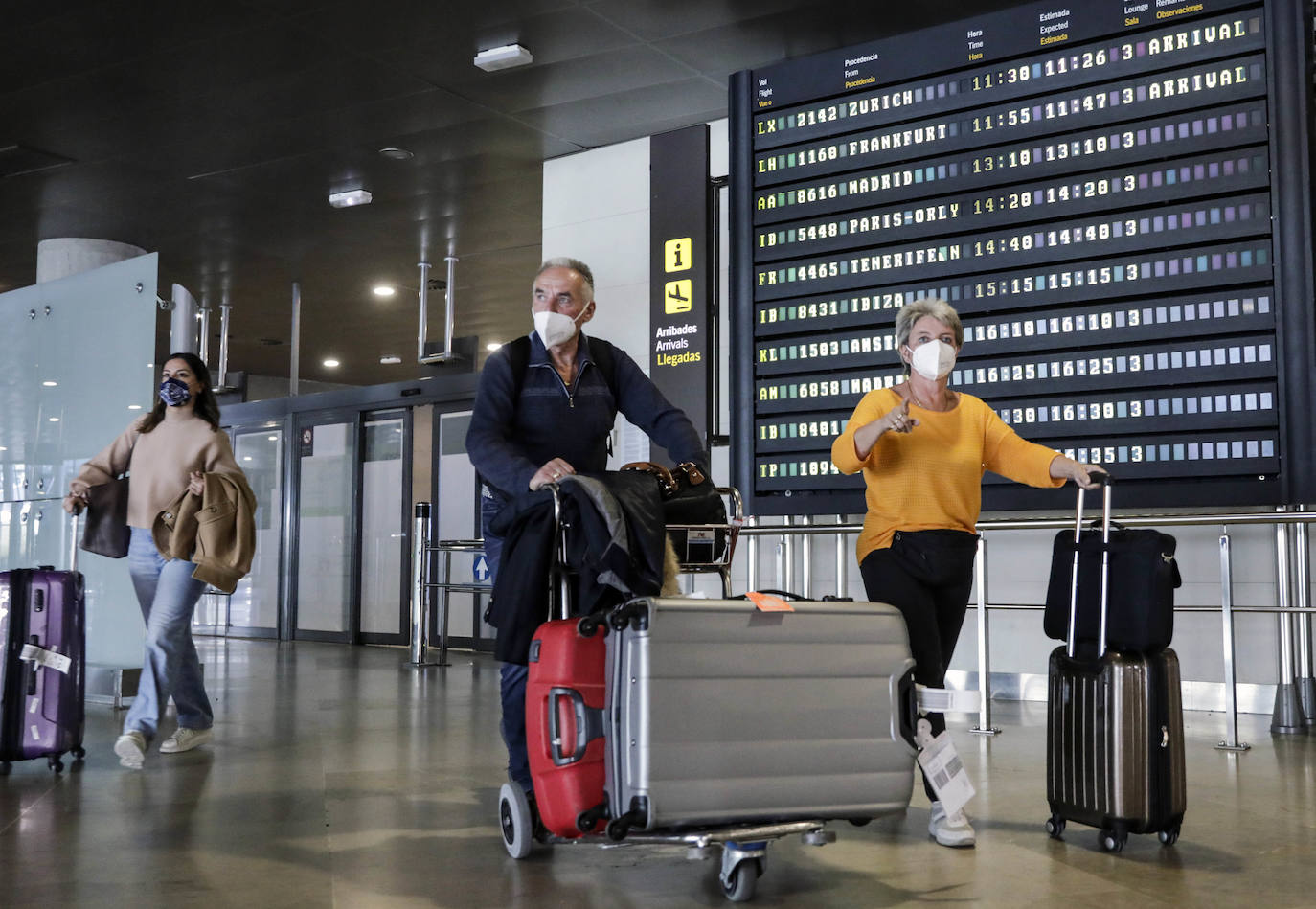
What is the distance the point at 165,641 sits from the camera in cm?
491

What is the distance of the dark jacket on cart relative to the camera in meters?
2.79

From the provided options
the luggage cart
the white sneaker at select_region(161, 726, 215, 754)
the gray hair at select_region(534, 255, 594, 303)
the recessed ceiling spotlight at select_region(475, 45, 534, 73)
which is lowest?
the white sneaker at select_region(161, 726, 215, 754)

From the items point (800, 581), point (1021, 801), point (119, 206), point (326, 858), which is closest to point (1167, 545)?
point (1021, 801)

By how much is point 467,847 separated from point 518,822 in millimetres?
265

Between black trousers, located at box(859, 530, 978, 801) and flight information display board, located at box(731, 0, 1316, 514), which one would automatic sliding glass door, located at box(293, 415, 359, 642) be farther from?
black trousers, located at box(859, 530, 978, 801)

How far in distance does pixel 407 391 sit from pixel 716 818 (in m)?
9.88

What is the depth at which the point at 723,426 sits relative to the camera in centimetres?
757

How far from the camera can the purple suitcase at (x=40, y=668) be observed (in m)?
4.60

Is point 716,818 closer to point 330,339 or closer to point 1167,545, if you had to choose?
point 1167,545

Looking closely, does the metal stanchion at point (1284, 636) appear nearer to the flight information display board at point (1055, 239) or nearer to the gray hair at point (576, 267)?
the flight information display board at point (1055, 239)

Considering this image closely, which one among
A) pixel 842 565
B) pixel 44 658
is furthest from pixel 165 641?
pixel 842 565

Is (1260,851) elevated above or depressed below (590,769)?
below

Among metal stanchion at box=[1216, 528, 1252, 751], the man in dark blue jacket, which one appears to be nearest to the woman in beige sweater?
the man in dark blue jacket

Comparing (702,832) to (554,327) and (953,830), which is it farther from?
(554,327)
